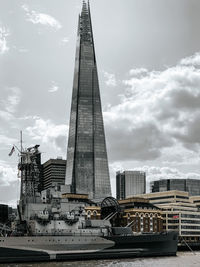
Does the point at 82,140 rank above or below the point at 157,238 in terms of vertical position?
above

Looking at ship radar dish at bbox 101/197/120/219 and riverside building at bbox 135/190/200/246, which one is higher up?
ship radar dish at bbox 101/197/120/219

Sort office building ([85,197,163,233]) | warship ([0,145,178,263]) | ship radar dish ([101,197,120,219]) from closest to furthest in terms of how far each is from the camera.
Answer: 1. warship ([0,145,178,263])
2. ship radar dish ([101,197,120,219])
3. office building ([85,197,163,233])

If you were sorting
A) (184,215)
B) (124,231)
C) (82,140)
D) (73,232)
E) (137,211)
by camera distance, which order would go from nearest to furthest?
1. (73,232)
2. (124,231)
3. (137,211)
4. (184,215)
5. (82,140)

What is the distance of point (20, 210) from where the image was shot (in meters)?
75.0

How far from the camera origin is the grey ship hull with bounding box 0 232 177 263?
65.9m

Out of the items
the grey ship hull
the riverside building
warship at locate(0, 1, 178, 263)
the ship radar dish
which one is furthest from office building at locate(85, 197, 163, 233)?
warship at locate(0, 1, 178, 263)

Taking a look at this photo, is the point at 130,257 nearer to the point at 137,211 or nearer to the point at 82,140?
the point at 137,211

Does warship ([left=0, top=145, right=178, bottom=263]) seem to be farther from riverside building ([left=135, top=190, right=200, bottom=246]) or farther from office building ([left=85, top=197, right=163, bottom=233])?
riverside building ([left=135, top=190, right=200, bottom=246])

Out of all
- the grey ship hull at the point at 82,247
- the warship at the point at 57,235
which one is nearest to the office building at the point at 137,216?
the grey ship hull at the point at 82,247

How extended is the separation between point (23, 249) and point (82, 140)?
5143 inches

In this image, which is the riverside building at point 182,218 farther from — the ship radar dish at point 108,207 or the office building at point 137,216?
the ship radar dish at point 108,207

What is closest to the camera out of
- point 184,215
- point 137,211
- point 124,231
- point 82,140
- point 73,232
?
point 73,232

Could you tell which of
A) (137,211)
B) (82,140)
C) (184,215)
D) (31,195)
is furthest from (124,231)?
(82,140)

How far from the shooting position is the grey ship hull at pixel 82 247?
216ft
